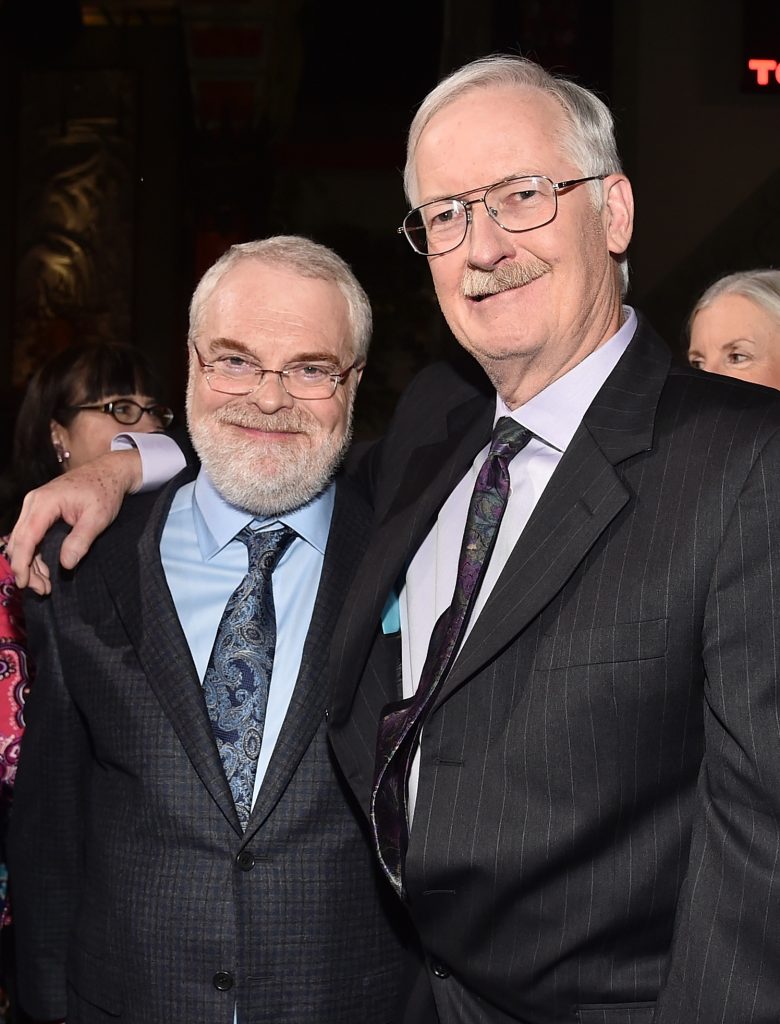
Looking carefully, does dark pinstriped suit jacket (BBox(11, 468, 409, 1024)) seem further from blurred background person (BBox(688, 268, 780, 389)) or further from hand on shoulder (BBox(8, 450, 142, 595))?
blurred background person (BBox(688, 268, 780, 389))

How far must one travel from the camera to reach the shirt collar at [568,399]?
5.00 feet

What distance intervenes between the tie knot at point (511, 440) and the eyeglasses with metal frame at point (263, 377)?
372 millimetres

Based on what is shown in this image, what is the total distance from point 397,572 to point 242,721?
309mm

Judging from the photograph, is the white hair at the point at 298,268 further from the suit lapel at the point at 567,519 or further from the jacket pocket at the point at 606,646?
the jacket pocket at the point at 606,646

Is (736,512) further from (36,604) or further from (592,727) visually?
(36,604)

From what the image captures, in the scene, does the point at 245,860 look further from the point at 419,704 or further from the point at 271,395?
the point at 271,395

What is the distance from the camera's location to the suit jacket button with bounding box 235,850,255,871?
5.22ft

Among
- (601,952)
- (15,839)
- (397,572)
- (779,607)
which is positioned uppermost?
(779,607)

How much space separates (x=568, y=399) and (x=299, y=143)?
126 inches

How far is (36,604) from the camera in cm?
183

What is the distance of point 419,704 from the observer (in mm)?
1459

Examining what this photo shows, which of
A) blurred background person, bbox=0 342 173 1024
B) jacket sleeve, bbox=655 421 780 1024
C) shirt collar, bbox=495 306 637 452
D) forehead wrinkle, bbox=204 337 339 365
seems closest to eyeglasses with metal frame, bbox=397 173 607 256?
shirt collar, bbox=495 306 637 452

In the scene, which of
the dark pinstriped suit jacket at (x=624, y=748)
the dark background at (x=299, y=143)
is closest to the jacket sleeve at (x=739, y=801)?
the dark pinstriped suit jacket at (x=624, y=748)

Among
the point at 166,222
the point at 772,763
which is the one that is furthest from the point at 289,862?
the point at 166,222
